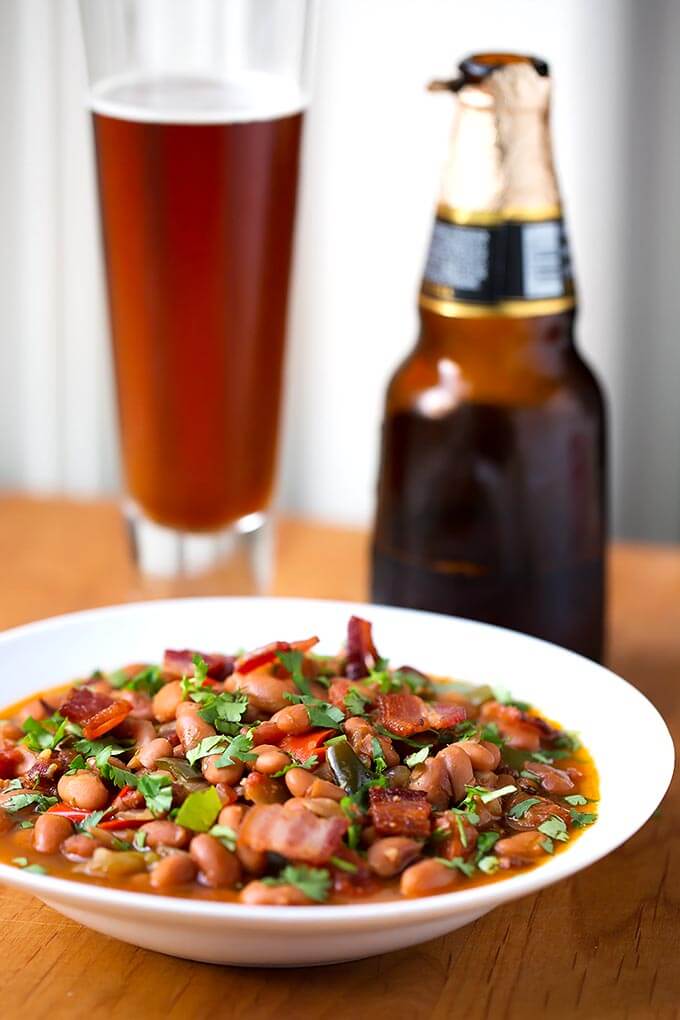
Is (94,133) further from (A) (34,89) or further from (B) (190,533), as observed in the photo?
(A) (34,89)

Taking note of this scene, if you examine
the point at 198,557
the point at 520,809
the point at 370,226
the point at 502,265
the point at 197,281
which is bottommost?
the point at 198,557

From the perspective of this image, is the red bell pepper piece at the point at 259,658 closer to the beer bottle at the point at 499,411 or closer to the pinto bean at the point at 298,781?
the pinto bean at the point at 298,781

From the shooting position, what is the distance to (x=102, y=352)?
291 cm

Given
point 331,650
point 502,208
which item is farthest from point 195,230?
point 331,650

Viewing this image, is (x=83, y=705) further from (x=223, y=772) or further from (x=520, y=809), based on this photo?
(x=520, y=809)

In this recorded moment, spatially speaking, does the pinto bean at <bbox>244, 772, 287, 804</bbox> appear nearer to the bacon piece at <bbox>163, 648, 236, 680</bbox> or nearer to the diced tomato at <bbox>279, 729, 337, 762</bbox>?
the diced tomato at <bbox>279, 729, 337, 762</bbox>

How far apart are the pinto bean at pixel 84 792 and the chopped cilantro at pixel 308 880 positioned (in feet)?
0.57

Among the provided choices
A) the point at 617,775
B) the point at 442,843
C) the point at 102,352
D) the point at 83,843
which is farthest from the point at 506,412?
the point at 102,352

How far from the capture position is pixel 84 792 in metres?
1.11

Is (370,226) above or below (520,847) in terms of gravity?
below

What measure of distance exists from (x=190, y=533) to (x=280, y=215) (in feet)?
1.36

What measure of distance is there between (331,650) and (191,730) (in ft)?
1.10

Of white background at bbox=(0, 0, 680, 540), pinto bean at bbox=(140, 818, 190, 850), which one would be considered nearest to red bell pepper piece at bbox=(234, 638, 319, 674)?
pinto bean at bbox=(140, 818, 190, 850)

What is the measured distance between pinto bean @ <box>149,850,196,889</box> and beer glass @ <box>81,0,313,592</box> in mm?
882
